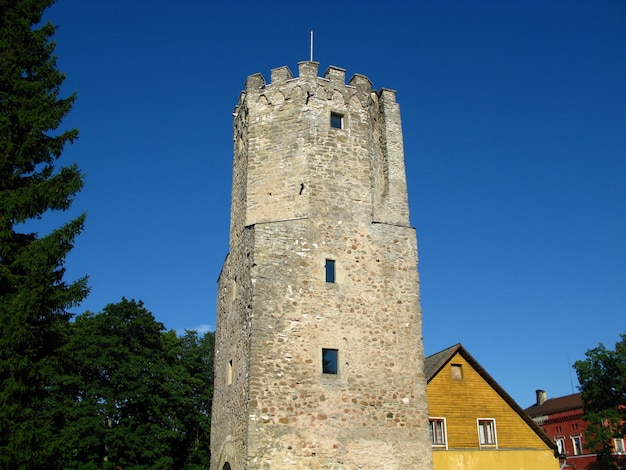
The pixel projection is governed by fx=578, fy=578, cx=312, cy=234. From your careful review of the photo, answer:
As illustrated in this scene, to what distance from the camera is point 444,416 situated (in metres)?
19.2

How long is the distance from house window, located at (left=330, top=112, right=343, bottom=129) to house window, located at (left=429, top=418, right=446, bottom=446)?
10.0 meters

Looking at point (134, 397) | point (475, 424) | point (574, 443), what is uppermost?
point (134, 397)

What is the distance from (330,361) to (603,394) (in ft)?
91.3

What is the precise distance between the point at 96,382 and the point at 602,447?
29940 mm

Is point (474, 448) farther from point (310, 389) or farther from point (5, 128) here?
point (5, 128)

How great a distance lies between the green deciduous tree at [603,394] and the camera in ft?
114

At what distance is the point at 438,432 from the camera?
19016 mm

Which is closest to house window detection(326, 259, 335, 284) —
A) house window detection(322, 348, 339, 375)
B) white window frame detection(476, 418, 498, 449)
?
house window detection(322, 348, 339, 375)

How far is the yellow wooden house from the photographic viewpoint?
18969 millimetres

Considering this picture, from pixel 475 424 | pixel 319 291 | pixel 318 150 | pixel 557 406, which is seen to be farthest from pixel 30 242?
pixel 557 406

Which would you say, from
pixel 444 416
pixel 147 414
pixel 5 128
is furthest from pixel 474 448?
pixel 147 414

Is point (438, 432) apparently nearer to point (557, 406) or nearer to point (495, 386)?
point (495, 386)

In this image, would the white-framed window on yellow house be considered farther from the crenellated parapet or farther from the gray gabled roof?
the crenellated parapet

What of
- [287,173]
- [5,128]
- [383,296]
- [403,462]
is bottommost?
[403,462]
